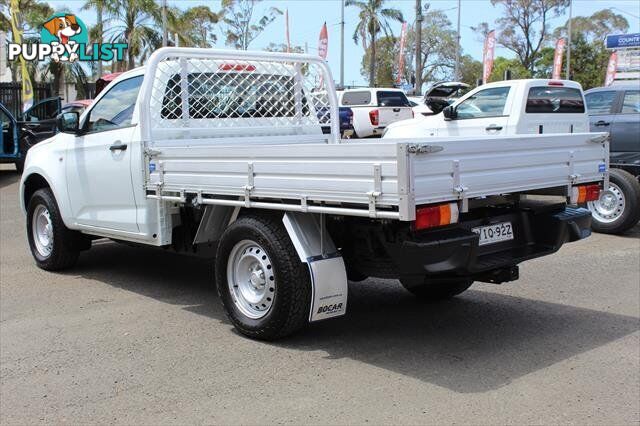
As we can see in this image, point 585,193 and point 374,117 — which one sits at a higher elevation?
point 374,117

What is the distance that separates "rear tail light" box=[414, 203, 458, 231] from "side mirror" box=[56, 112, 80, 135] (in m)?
4.10

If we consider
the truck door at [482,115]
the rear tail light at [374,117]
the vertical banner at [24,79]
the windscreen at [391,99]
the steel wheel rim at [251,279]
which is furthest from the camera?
the windscreen at [391,99]

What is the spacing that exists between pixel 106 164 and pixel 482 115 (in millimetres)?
5954

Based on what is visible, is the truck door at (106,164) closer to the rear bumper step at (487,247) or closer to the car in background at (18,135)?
the rear bumper step at (487,247)

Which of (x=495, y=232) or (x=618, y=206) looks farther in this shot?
(x=618, y=206)

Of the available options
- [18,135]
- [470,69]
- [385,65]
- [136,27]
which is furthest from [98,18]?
[470,69]

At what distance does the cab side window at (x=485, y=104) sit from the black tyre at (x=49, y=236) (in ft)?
19.8

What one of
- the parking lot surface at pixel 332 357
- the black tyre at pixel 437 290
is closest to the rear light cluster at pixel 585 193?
the parking lot surface at pixel 332 357

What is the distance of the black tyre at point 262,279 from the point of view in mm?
4730

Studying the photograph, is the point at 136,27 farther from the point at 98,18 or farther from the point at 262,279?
the point at 262,279

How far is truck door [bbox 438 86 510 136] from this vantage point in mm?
9961

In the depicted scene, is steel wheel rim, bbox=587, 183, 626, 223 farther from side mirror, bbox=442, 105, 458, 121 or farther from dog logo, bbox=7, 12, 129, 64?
dog logo, bbox=7, 12, 129, 64

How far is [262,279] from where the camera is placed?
5035 mm

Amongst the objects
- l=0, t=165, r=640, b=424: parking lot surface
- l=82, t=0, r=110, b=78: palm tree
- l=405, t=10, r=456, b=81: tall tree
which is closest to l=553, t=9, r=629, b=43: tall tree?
l=405, t=10, r=456, b=81: tall tree
